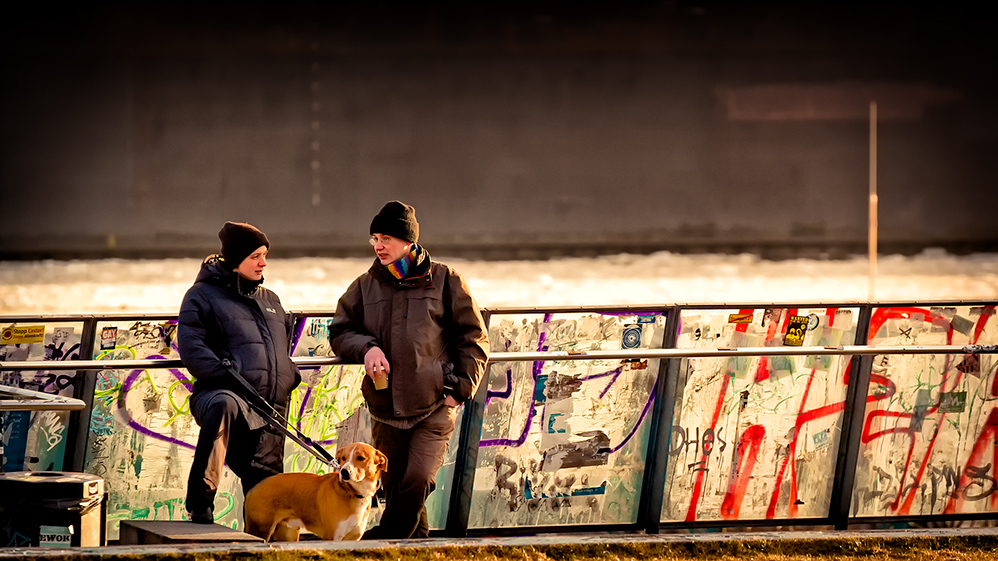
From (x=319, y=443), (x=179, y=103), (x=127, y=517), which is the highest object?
(x=179, y=103)

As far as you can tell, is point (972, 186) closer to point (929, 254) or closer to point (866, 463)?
point (929, 254)

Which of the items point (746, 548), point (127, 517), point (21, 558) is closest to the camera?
point (21, 558)

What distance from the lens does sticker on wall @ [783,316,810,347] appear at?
19.8ft

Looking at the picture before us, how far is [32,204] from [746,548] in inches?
773

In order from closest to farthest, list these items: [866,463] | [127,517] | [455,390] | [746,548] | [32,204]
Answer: [746,548] < [455,390] < [127,517] < [866,463] < [32,204]

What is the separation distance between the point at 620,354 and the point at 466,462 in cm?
99

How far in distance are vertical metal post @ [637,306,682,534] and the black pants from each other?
2058mm

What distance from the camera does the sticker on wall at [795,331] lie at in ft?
19.8

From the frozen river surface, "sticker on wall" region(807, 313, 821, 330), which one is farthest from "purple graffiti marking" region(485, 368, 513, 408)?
the frozen river surface

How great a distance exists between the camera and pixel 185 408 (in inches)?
227

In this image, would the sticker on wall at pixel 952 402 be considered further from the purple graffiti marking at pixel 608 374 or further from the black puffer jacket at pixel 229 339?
the black puffer jacket at pixel 229 339

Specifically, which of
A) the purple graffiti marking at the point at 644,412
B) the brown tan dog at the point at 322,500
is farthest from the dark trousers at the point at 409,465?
the purple graffiti marking at the point at 644,412

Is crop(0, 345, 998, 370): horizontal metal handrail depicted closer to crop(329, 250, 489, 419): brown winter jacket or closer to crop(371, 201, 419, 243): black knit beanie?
crop(329, 250, 489, 419): brown winter jacket

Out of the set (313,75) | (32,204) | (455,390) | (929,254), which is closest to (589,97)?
(313,75)
